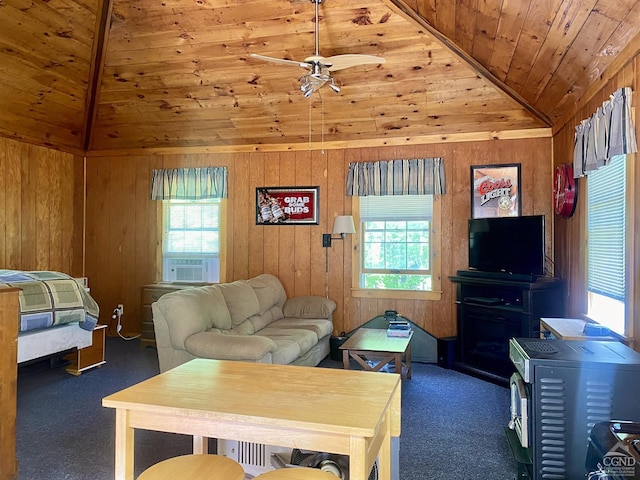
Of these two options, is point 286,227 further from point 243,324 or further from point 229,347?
point 229,347

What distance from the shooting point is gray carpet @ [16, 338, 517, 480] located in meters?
2.68

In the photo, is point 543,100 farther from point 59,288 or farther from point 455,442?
point 59,288

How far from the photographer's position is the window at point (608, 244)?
3.03m

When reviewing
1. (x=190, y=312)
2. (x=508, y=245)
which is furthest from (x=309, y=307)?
(x=508, y=245)

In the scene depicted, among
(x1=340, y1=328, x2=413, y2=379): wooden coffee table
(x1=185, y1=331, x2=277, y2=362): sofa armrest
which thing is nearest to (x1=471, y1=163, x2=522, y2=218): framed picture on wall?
(x1=340, y1=328, x2=413, y2=379): wooden coffee table

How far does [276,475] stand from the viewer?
1.56 metres

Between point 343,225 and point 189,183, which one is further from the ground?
point 189,183

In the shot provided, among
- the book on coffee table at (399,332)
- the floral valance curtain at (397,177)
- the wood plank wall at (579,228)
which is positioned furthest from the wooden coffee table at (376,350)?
the floral valance curtain at (397,177)

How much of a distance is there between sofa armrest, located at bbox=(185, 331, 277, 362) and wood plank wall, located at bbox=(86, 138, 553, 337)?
88.9 inches

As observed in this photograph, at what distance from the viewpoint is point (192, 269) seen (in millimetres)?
6102

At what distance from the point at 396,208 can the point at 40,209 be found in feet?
15.0

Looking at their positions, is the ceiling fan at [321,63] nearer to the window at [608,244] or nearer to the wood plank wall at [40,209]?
the window at [608,244]

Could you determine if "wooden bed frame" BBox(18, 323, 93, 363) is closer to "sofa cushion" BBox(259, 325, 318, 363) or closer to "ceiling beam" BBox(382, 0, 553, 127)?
"sofa cushion" BBox(259, 325, 318, 363)

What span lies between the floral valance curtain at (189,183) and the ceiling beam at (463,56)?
308 centimetres
